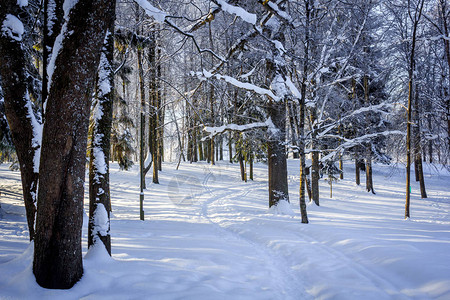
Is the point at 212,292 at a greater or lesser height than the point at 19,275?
lesser

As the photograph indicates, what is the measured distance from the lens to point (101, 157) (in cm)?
430

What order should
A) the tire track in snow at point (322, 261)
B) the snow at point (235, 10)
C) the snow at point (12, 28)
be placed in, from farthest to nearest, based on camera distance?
the snow at point (235, 10)
the snow at point (12, 28)
the tire track in snow at point (322, 261)

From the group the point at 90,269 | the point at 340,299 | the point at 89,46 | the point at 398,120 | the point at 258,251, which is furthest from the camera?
the point at 398,120

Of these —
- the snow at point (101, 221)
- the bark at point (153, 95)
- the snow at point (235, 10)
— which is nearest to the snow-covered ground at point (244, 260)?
the snow at point (101, 221)

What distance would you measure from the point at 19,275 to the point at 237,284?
287 cm

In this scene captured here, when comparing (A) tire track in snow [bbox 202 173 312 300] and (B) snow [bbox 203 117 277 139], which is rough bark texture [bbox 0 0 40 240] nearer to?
(A) tire track in snow [bbox 202 173 312 300]

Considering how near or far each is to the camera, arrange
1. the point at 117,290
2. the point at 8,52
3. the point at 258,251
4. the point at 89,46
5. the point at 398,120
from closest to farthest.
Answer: the point at 89,46 < the point at 117,290 < the point at 8,52 < the point at 258,251 < the point at 398,120

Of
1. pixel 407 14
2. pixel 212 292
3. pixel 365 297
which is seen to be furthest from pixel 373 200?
pixel 212 292

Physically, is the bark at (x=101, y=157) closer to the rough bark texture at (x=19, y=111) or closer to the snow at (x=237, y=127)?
the rough bark texture at (x=19, y=111)

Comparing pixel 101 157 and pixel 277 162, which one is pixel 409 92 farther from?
pixel 101 157

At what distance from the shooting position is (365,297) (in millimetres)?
3531

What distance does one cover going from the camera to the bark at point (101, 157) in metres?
4.12

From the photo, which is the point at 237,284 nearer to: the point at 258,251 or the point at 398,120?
the point at 258,251

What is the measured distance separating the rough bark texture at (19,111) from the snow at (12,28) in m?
0.04
